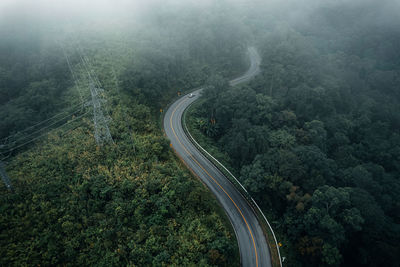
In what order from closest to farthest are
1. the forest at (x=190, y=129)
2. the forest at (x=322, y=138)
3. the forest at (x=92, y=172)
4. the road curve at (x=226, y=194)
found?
the forest at (x=92, y=172), the forest at (x=190, y=129), the road curve at (x=226, y=194), the forest at (x=322, y=138)

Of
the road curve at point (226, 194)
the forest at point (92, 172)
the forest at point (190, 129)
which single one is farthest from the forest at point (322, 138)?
the forest at point (92, 172)

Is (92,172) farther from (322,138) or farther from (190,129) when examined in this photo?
(322,138)

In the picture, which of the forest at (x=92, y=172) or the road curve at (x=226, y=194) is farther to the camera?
the road curve at (x=226, y=194)

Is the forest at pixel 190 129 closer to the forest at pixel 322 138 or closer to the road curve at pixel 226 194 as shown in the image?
the forest at pixel 322 138

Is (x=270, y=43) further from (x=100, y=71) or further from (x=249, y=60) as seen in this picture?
(x=100, y=71)

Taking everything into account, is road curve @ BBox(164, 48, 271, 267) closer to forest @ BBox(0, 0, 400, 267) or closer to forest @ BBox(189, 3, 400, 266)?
forest @ BBox(0, 0, 400, 267)
